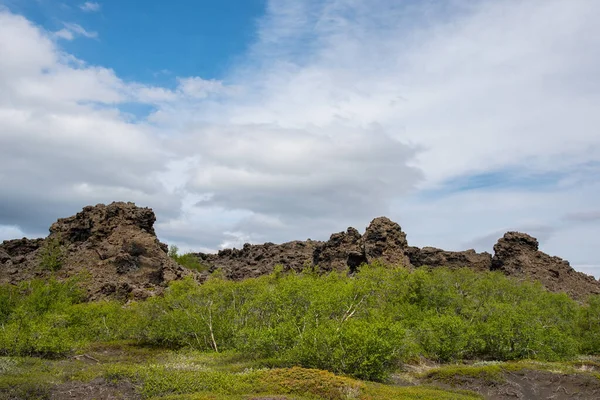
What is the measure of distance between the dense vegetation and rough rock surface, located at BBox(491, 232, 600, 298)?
28.1 metres

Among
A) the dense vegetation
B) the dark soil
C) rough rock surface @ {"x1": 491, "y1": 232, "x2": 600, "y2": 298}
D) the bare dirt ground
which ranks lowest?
the dark soil

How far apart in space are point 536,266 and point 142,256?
207ft

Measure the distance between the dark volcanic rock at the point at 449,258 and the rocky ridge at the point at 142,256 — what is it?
0.19 m

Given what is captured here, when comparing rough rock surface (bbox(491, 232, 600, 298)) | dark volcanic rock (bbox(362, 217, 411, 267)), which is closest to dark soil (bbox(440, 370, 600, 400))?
dark volcanic rock (bbox(362, 217, 411, 267))

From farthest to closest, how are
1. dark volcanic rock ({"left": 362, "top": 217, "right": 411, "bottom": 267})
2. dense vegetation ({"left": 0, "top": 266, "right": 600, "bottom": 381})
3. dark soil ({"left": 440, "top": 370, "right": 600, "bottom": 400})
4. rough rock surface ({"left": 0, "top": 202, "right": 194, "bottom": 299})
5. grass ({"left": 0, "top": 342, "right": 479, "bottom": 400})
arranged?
1. dark volcanic rock ({"left": 362, "top": 217, "right": 411, "bottom": 267})
2. rough rock surface ({"left": 0, "top": 202, "right": 194, "bottom": 299})
3. dense vegetation ({"left": 0, "top": 266, "right": 600, "bottom": 381})
4. dark soil ({"left": 440, "top": 370, "right": 600, "bottom": 400})
5. grass ({"left": 0, "top": 342, "right": 479, "bottom": 400})

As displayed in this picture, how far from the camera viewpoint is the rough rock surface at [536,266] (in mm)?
79562

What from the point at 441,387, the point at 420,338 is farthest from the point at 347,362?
the point at 420,338

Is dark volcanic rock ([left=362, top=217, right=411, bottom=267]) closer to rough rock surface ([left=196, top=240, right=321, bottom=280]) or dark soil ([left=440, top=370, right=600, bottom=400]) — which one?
rough rock surface ([left=196, top=240, right=321, bottom=280])

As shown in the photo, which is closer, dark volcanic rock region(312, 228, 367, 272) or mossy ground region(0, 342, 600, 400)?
mossy ground region(0, 342, 600, 400)

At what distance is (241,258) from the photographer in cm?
12181

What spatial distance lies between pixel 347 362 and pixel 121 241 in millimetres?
58970

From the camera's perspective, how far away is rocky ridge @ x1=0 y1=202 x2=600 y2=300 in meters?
71.4

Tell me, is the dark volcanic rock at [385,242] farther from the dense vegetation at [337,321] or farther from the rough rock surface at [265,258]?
the rough rock surface at [265,258]

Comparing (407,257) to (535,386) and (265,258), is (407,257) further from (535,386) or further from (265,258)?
(535,386)
